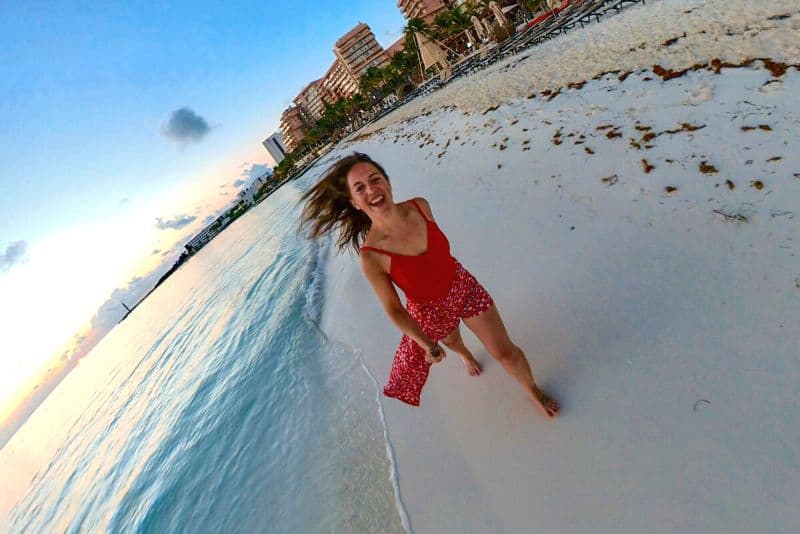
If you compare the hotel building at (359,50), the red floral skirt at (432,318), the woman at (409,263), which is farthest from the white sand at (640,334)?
the hotel building at (359,50)

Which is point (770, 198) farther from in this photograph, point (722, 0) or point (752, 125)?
point (722, 0)

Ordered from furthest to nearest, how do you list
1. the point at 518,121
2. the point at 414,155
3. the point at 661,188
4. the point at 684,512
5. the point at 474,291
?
the point at 414,155 < the point at 518,121 < the point at 661,188 < the point at 474,291 < the point at 684,512

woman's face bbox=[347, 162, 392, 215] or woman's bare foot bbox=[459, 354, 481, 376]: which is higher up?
woman's face bbox=[347, 162, 392, 215]

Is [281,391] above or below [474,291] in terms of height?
below

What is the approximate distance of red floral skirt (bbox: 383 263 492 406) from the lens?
2072 millimetres

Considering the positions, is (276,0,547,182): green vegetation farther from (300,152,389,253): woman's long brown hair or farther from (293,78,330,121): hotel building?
(293,78,330,121): hotel building

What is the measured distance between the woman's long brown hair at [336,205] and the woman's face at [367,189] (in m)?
0.05

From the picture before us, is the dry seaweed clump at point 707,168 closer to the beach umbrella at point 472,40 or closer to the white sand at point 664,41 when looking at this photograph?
the white sand at point 664,41

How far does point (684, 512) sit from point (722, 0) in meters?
10.0

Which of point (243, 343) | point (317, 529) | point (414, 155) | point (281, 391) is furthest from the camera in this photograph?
point (414, 155)

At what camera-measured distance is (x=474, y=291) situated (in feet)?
6.88

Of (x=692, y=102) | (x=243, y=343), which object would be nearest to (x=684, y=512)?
(x=692, y=102)

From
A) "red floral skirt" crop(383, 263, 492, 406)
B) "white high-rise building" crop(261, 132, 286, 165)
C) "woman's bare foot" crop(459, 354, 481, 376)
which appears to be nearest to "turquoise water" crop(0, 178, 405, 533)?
"red floral skirt" crop(383, 263, 492, 406)

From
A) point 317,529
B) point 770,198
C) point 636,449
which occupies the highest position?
point 770,198
